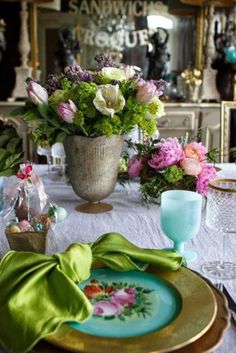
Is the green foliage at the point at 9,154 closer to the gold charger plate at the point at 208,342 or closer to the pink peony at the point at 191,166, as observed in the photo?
the pink peony at the point at 191,166

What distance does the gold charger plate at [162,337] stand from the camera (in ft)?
1.67

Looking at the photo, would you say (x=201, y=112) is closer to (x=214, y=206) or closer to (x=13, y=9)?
(x=13, y=9)

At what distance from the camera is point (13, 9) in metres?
3.07

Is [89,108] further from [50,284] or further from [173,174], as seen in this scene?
[50,284]

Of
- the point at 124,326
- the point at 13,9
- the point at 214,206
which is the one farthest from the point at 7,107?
the point at 124,326

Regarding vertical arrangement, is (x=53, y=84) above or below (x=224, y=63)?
below

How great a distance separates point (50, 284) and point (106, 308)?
0.09 meters

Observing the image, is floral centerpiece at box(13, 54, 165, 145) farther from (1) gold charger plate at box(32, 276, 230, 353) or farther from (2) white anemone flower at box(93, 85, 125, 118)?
(1) gold charger plate at box(32, 276, 230, 353)

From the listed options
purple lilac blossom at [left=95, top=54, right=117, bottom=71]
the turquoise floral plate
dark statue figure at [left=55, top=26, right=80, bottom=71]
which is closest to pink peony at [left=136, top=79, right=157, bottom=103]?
purple lilac blossom at [left=95, top=54, right=117, bottom=71]

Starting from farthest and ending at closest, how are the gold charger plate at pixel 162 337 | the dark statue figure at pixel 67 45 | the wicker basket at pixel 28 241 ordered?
the dark statue figure at pixel 67 45 → the wicker basket at pixel 28 241 → the gold charger plate at pixel 162 337

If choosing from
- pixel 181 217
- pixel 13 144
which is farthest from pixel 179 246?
pixel 13 144

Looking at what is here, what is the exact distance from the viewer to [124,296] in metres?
0.63

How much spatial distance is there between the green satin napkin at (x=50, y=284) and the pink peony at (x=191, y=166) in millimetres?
412

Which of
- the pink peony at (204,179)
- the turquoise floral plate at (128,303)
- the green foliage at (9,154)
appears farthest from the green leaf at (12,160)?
the turquoise floral plate at (128,303)
